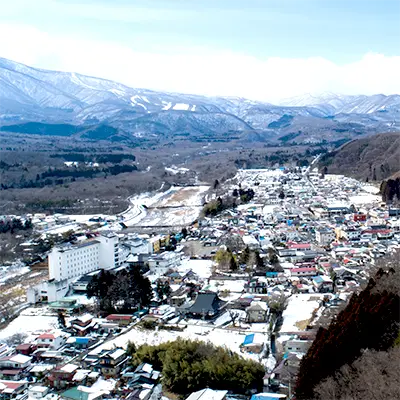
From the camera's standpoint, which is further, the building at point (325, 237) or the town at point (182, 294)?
the building at point (325, 237)

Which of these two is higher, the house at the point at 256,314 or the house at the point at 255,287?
the house at the point at 256,314

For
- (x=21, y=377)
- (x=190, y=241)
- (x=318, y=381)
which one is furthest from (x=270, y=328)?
(x=190, y=241)

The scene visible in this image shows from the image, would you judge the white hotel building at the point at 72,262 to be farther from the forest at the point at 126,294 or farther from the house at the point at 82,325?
the house at the point at 82,325

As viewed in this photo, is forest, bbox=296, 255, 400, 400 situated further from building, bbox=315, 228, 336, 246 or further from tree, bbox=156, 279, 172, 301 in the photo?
building, bbox=315, 228, 336, 246

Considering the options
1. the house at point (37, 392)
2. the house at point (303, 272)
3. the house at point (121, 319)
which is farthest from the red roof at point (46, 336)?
the house at point (303, 272)

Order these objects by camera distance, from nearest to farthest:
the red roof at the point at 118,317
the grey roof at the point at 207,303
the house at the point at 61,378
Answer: the house at the point at 61,378 → the red roof at the point at 118,317 → the grey roof at the point at 207,303

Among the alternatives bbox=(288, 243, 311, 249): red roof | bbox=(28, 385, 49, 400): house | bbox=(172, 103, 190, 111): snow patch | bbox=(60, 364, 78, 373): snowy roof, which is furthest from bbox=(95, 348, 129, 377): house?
bbox=(172, 103, 190, 111): snow patch

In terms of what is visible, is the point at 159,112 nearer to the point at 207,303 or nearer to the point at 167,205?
the point at 167,205
